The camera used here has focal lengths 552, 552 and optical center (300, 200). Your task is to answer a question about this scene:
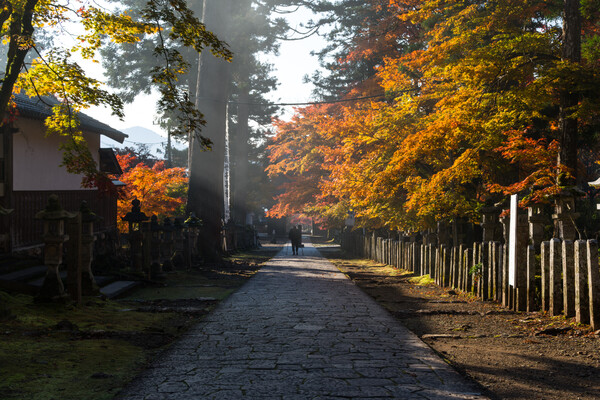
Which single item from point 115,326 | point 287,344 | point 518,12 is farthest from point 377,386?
point 518,12

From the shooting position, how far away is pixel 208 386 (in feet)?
15.3

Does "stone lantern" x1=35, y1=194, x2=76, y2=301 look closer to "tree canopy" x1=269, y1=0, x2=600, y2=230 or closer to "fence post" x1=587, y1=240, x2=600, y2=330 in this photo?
"fence post" x1=587, y1=240, x2=600, y2=330

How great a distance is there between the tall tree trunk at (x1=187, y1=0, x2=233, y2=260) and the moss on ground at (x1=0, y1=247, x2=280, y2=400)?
1010cm

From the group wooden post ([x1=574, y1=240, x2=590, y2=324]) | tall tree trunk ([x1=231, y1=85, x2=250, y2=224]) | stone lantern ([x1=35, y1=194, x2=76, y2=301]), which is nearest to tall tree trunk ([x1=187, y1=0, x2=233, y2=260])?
stone lantern ([x1=35, y1=194, x2=76, y2=301])

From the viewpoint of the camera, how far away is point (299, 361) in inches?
220

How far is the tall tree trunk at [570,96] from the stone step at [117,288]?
30.6ft

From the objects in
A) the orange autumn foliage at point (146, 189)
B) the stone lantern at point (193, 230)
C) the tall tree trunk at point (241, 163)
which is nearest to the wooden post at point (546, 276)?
the stone lantern at point (193, 230)

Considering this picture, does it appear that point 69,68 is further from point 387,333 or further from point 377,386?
point 377,386

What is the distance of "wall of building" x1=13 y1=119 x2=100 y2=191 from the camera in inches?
557

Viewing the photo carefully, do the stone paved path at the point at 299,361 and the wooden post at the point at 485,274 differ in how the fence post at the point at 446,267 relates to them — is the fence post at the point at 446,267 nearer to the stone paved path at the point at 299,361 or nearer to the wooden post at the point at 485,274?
the wooden post at the point at 485,274

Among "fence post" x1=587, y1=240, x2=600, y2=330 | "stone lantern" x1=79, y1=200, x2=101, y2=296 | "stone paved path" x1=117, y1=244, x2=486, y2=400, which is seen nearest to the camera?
"stone paved path" x1=117, y1=244, x2=486, y2=400

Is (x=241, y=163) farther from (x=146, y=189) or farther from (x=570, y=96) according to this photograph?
(x=570, y=96)

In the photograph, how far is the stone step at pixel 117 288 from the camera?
10.5 metres

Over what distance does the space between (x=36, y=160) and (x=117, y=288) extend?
241 inches
